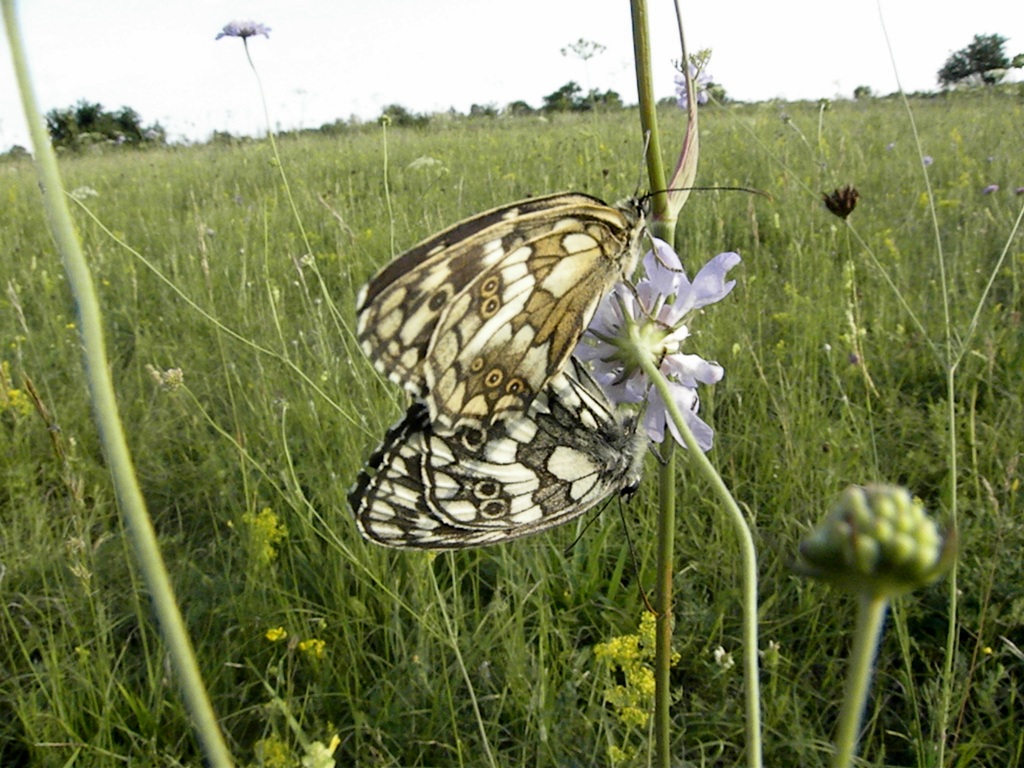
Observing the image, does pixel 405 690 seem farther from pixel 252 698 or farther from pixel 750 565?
pixel 750 565

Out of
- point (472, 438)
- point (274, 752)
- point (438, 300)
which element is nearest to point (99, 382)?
point (438, 300)

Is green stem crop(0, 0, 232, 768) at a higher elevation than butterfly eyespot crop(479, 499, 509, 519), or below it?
higher

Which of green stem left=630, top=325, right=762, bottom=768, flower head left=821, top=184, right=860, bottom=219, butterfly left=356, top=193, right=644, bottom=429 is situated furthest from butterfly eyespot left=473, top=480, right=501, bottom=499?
flower head left=821, top=184, right=860, bottom=219

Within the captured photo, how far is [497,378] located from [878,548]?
1.87 feet

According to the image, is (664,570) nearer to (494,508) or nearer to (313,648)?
(494,508)

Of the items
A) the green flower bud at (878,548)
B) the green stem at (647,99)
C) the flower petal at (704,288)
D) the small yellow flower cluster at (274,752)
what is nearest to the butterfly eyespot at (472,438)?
the flower petal at (704,288)

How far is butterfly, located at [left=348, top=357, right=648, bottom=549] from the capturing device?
94 centimetres

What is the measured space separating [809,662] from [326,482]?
1.08 meters

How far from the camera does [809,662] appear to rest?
1.36 m

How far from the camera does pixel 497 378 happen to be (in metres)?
0.85

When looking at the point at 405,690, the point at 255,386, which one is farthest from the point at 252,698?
the point at 255,386

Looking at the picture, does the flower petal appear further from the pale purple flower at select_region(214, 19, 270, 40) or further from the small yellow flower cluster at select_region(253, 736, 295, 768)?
the pale purple flower at select_region(214, 19, 270, 40)

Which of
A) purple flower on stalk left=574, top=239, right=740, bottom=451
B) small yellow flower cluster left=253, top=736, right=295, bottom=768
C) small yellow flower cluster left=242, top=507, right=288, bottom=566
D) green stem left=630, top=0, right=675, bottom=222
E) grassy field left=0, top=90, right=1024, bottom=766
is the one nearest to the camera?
green stem left=630, top=0, right=675, bottom=222

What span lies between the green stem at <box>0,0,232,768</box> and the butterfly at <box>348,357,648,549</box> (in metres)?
0.65
